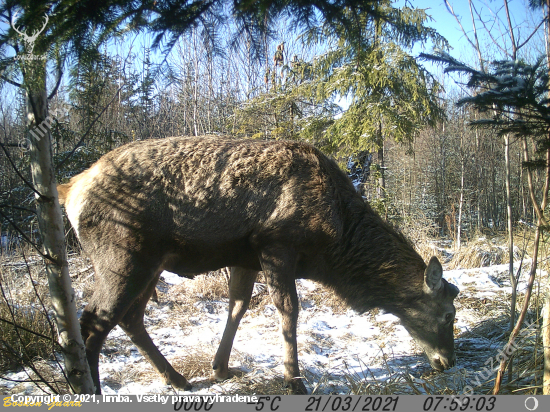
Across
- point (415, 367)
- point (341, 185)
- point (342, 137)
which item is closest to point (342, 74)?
point (342, 137)

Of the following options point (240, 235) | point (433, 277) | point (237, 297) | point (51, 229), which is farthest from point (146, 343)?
point (433, 277)

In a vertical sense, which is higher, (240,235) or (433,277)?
(240,235)

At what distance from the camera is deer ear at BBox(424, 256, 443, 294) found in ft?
11.9

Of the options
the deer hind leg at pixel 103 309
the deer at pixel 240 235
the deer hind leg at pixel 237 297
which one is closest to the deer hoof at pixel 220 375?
the deer at pixel 240 235

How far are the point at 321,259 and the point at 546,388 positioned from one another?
76.2 inches

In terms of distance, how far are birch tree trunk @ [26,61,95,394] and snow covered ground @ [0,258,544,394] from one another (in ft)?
5.55

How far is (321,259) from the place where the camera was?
3.68 metres

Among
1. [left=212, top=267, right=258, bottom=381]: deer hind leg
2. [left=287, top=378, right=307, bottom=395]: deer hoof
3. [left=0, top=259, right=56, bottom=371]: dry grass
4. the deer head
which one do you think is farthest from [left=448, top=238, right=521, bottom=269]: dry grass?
the deer head

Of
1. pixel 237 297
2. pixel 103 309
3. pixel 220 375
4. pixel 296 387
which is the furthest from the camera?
pixel 237 297

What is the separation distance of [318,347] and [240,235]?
6.82ft

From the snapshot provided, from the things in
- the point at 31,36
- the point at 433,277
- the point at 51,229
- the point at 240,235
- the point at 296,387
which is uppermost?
the point at 31,36

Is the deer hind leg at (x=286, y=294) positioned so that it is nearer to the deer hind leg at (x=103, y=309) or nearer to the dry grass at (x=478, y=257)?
the deer hind leg at (x=103, y=309)

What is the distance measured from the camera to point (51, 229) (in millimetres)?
2129

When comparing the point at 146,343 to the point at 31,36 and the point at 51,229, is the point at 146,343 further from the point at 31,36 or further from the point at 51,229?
the point at 31,36
